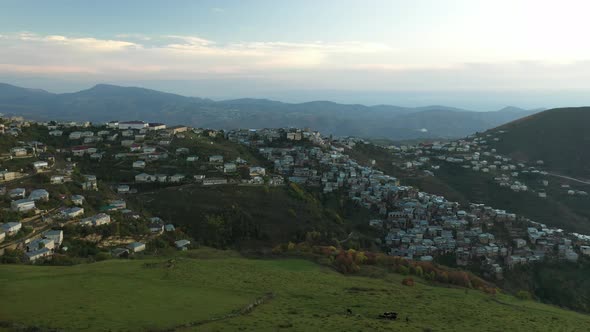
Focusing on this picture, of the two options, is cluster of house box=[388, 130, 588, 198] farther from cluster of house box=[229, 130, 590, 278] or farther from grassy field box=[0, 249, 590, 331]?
grassy field box=[0, 249, 590, 331]

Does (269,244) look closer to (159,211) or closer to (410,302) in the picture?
(159,211)

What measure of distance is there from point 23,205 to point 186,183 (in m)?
26.7

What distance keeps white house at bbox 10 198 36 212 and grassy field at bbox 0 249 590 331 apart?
15758 mm

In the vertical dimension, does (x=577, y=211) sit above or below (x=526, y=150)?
below

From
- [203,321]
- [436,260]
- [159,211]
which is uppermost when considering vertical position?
[203,321]

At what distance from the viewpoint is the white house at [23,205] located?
40819 mm

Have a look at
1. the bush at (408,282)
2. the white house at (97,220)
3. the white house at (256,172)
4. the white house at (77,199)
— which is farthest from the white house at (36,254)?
the white house at (256,172)

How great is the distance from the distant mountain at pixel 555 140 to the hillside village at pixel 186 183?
23.5 ft

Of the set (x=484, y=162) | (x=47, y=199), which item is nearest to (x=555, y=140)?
(x=484, y=162)

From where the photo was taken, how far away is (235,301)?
81.9 feet

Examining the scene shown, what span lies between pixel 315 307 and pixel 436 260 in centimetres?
3370

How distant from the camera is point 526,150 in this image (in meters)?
122

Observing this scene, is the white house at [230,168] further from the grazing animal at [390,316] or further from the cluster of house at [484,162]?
the grazing animal at [390,316]

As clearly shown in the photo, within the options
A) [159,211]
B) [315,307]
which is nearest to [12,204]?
[159,211]
